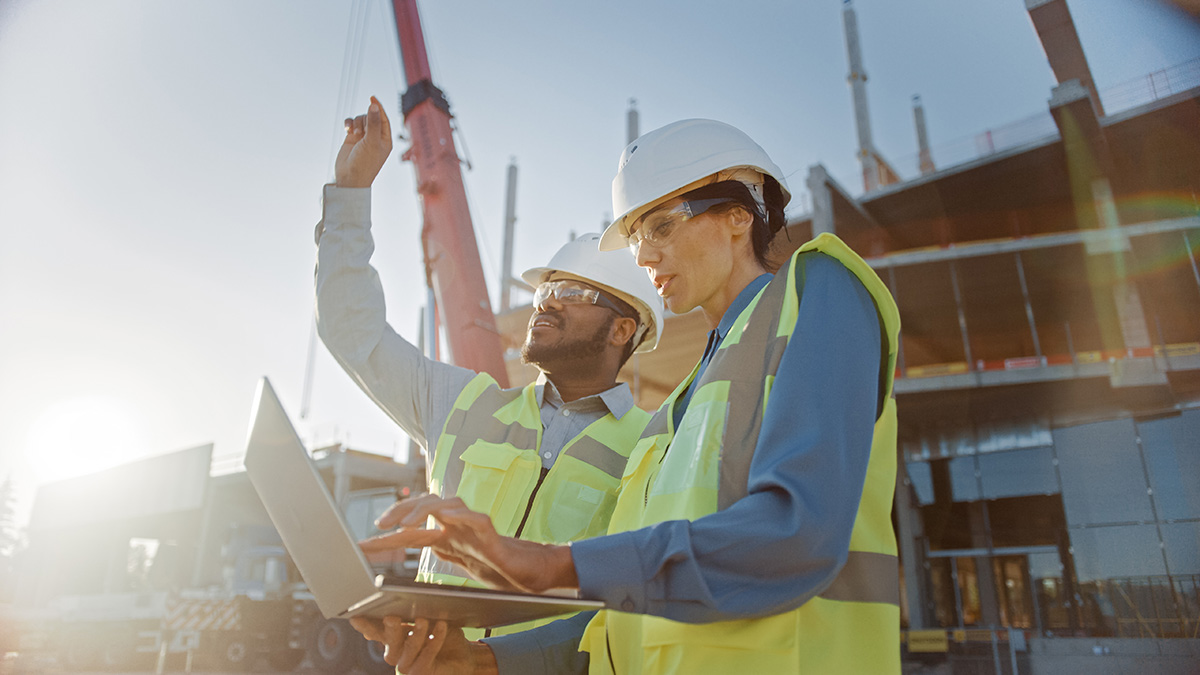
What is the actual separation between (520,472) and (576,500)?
23 cm

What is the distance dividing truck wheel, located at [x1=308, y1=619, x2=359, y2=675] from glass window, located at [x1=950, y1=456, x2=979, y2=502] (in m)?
14.3

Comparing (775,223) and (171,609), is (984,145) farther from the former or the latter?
(171,609)

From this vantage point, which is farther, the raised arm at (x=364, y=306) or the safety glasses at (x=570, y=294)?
the safety glasses at (x=570, y=294)

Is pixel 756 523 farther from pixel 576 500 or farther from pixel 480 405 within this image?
pixel 480 405

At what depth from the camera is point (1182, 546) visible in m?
12.9

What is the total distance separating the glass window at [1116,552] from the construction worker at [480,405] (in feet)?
49.5

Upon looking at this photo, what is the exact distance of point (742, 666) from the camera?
1.02m

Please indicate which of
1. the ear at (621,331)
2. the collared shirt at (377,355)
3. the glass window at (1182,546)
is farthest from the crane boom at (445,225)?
the glass window at (1182,546)

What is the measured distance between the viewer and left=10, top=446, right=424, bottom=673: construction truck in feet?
42.4

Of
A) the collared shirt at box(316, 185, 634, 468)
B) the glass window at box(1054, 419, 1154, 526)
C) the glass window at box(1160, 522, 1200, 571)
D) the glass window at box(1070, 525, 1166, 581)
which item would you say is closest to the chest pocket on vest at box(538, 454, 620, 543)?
the collared shirt at box(316, 185, 634, 468)

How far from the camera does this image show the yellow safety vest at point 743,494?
1030mm

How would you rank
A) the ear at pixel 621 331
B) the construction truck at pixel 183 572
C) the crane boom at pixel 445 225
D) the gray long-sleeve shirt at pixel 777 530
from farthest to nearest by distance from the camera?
1. the construction truck at pixel 183 572
2. the crane boom at pixel 445 225
3. the ear at pixel 621 331
4. the gray long-sleeve shirt at pixel 777 530

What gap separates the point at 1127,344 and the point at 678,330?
34.3 ft

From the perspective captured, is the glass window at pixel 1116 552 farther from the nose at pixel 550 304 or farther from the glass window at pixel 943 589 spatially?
the nose at pixel 550 304
